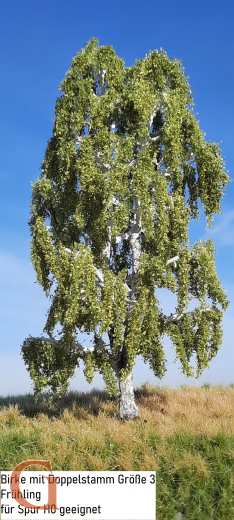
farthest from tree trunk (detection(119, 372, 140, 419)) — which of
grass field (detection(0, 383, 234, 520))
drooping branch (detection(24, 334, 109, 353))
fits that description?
drooping branch (detection(24, 334, 109, 353))

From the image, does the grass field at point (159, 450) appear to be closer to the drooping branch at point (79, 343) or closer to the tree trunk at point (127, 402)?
the tree trunk at point (127, 402)

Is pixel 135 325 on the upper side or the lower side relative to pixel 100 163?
lower

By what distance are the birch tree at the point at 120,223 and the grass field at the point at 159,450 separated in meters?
1.44

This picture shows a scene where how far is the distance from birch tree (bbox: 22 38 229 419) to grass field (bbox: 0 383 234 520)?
1.44m

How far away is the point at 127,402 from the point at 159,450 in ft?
13.2

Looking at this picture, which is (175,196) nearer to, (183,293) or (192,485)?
(183,293)

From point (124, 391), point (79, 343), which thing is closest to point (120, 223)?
point (79, 343)

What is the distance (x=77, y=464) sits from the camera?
37.2 feet

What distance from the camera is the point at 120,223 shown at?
14.2 meters

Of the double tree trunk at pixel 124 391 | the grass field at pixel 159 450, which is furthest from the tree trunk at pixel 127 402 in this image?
the grass field at pixel 159 450

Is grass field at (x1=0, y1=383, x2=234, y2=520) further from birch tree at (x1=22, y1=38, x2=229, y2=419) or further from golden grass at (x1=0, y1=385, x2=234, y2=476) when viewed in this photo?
birch tree at (x1=22, y1=38, x2=229, y2=419)

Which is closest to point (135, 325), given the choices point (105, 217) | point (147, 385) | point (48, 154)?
point (105, 217)

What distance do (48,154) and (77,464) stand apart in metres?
10.8

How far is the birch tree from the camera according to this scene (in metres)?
14.3
